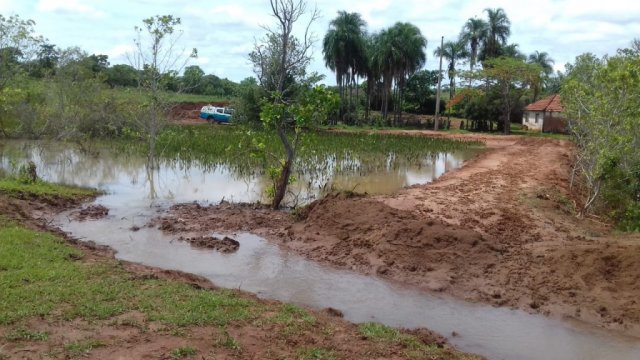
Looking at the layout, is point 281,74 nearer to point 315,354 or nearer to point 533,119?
point 315,354

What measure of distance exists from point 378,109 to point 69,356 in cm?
5870

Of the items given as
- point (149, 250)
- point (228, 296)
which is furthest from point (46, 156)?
point (228, 296)

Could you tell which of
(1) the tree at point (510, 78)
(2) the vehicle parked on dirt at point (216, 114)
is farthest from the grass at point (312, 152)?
(2) the vehicle parked on dirt at point (216, 114)

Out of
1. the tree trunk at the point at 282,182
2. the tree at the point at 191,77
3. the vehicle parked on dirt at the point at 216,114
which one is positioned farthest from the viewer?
the vehicle parked on dirt at the point at 216,114

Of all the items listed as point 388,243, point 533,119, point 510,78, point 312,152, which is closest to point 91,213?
point 388,243

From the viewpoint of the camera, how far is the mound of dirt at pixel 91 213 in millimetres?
12070

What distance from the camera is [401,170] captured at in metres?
22.0

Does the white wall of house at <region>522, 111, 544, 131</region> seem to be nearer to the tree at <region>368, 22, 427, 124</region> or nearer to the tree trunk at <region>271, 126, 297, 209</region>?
the tree at <region>368, 22, 427, 124</region>

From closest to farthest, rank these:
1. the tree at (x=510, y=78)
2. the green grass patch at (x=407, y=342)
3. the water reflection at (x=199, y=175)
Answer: the green grass patch at (x=407, y=342) < the water reflection at (x=199, y=175) < the tree at (x=510, y=78)

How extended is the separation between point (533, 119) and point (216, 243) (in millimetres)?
46884

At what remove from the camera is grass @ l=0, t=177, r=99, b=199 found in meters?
12.7

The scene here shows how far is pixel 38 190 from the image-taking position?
13.3 meters

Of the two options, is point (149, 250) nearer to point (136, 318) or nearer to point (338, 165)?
point (136, 318)

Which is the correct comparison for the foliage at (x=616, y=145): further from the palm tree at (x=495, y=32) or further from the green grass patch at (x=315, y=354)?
the palm tree at (x=495, y=32)
